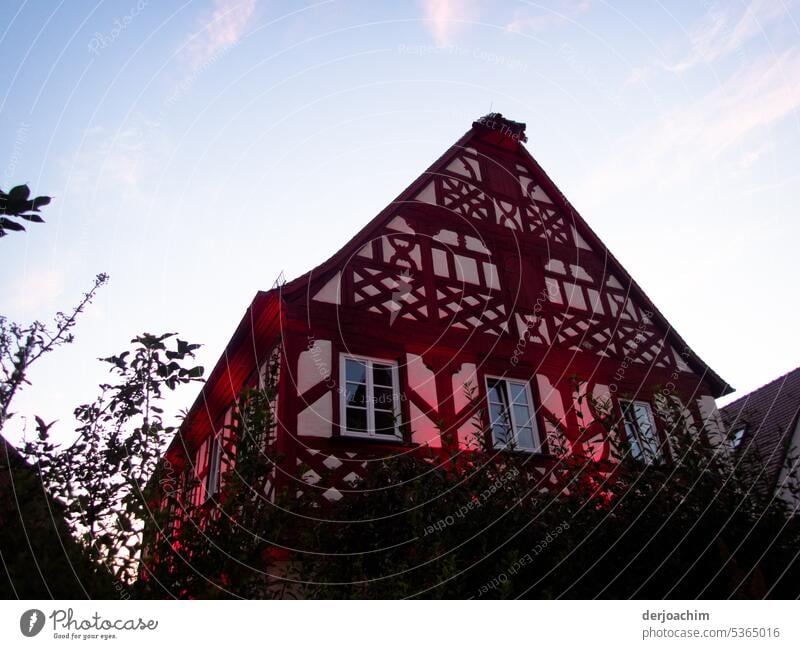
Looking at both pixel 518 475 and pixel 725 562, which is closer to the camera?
pixel 725 562

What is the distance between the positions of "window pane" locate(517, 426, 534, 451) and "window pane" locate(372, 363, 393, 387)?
89.5 inches

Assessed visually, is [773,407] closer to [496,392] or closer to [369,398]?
[496,392]

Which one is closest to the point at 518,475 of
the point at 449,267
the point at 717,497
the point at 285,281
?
the point at 717,497

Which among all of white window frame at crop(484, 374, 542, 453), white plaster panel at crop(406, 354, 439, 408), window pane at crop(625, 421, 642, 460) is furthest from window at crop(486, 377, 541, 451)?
window pane at crop(625, 421, 642, 460)

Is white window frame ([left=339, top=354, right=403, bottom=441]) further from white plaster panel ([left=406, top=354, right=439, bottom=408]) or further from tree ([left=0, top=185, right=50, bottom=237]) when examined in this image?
tree ([left=0, top=185, right=50, bottom=237])

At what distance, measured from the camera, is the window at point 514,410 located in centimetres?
939

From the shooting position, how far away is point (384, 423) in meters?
8.49

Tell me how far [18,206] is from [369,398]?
598 centimetres

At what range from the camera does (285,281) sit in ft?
28.7

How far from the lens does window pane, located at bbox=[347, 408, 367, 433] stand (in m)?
8.25

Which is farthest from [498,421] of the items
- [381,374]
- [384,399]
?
[381,374]

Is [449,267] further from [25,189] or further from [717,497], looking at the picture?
[25,189]

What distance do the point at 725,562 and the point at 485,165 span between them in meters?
9.45
